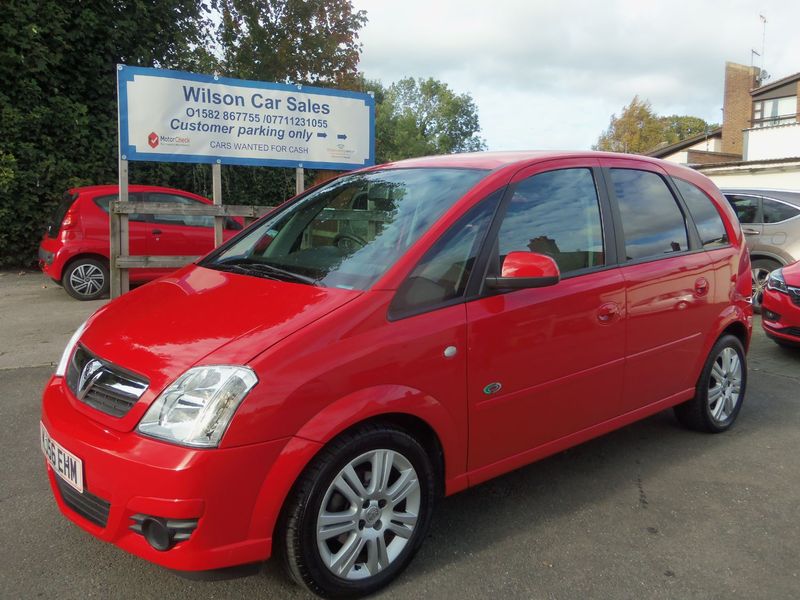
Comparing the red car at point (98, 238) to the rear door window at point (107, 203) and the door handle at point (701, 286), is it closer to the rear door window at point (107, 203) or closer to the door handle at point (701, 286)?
the rear door window at point (107, 203)

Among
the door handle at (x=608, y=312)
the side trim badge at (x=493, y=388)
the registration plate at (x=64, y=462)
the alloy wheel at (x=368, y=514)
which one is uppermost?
the door handle at (x=608, y=312)

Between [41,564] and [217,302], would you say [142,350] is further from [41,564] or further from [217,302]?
[41,564]

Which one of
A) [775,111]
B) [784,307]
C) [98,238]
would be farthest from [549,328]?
[775,111]

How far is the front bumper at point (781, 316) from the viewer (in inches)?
248

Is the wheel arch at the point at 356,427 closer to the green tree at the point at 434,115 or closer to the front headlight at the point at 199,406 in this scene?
the front headlight at the point at 199,406

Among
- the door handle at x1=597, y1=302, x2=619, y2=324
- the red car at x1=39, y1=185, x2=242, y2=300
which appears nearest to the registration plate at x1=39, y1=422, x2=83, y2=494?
the door handle at x1=597, y1=302, x2=619, y2=324

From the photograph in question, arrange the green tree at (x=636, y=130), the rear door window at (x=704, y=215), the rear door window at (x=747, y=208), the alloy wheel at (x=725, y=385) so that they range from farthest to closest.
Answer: the green tree at (x=636, y=130) < the rear door window at (x=747, y=208) < the alloy wheel at (x=725, y=385) < the rear door window at (x=704, y=215)

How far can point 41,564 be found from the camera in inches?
110

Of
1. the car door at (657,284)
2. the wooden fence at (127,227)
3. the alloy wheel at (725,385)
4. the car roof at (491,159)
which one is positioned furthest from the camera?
the wooden fence at (127,227)

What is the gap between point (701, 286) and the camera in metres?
4.02

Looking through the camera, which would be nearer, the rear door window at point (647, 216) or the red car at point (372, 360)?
the red car at point (372, 360)

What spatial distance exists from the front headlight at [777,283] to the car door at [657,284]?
287 centimetres

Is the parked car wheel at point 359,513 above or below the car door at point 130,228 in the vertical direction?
below

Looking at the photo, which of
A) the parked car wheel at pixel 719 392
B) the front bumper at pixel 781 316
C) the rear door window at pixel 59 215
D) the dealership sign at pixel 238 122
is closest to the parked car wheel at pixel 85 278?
the rear door window at pixel 59 215
